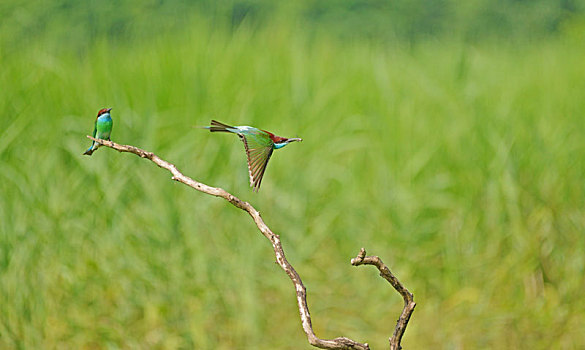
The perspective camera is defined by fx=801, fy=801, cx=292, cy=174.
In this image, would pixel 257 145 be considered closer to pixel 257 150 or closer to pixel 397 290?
pixel 257 150

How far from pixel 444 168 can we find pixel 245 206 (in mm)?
2737

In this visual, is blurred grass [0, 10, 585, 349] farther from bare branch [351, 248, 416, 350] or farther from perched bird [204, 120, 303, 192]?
perched bird [204, 120, 303, 192]

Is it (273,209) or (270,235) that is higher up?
(273,209)

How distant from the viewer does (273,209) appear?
307 cm

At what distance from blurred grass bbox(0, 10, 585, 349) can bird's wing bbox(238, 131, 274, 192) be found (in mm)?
2258

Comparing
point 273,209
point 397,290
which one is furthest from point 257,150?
point 273,209

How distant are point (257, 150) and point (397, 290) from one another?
0.71ft

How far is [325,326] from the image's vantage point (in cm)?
297

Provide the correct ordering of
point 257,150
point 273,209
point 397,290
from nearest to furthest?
point 257,150 → point 397,290 → point 273,209

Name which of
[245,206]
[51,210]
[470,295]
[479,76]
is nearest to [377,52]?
[479,76]

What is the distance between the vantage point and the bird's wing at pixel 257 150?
21.3 inches

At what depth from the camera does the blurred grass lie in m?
2.82

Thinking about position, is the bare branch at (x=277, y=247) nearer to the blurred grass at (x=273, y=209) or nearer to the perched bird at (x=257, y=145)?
the perched bird at (x=257, y=145)

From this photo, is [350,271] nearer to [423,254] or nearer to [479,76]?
[423,254]
